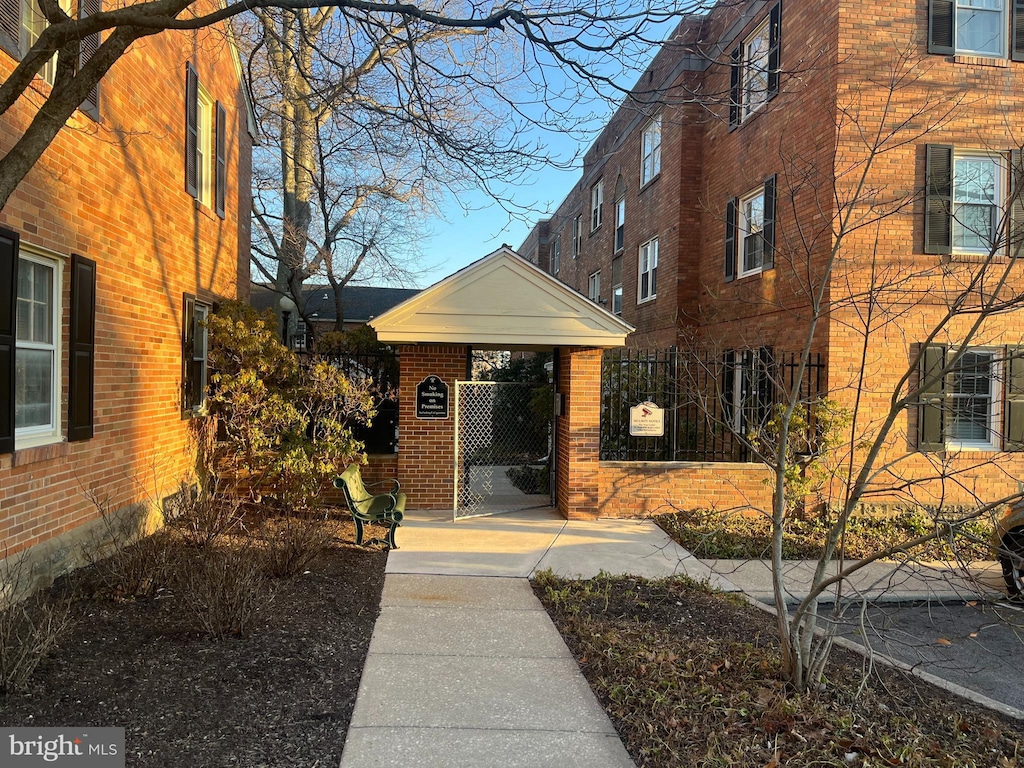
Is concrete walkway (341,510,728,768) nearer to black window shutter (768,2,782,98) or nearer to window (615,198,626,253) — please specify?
black window shutter (768,2,782,98)

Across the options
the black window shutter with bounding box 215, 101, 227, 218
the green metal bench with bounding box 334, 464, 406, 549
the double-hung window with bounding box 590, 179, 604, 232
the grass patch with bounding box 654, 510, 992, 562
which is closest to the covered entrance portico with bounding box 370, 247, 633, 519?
the green metal bench with bounding box 334, 464, 406, 549

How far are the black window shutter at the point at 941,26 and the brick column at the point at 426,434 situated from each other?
8105 mm

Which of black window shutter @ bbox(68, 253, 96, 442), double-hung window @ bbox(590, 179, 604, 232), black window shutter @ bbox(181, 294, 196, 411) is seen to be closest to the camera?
black window shutter @ bbox(68, 253, 96, 442)

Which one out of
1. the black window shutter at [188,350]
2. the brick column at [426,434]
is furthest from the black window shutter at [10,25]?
the brick column at [426,434]

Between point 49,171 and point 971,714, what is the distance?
7.70 meters

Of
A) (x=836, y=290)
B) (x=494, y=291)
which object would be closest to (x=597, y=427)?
(x=494, y=291)

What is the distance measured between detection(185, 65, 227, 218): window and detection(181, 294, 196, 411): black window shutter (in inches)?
61.8

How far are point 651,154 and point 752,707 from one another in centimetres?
1518

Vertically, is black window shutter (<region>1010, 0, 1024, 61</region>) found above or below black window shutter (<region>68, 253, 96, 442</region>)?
above

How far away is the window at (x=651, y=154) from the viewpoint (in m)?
16.0

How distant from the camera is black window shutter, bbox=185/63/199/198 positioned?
28.4ft

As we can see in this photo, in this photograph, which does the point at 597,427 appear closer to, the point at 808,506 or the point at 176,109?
the point at 808,506

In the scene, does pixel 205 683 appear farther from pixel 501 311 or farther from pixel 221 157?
pixel 221 157

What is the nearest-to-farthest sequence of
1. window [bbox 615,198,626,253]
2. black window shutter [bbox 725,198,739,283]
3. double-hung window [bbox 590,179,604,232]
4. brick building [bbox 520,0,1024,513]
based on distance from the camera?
brick building [bbox 520,0,1024,513] < black window shutter [bbox 725,198,739,283] < window [bbox 615,198,626,253] < double-hung window [bbox 590,179,604,232]
